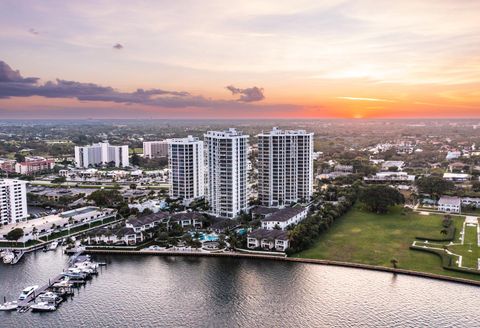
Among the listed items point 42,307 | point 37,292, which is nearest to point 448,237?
point 42,307

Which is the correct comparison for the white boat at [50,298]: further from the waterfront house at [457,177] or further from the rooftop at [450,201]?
the waterfront house at [457,177]

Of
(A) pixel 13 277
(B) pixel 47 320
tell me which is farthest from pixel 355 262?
(A) pixel 13 277

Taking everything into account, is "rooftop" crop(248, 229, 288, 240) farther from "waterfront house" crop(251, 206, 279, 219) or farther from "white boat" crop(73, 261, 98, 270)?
"white boat" crop(73, 261, 98, 270)

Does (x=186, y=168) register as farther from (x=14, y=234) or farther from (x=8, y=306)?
(x=8, y=306)

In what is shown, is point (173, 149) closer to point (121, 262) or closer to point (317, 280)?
point (121, 262)

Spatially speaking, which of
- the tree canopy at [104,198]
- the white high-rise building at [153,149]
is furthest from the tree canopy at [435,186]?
the white high-rise building at [153,149]

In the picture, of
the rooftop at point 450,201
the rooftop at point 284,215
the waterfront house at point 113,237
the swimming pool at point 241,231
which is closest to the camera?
the waterfront house at point 113,237
